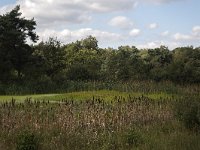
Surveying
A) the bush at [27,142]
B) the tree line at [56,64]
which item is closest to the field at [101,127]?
the bush at [27,142]

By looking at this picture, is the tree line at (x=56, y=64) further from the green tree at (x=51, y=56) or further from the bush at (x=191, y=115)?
the bush at (x=191, y=115)

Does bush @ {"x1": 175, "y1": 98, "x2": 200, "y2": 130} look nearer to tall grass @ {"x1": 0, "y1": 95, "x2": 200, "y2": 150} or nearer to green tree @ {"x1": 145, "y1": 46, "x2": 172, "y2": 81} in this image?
tall grass @ {"x1": 0, "y1": 95, "x2": 200, "y2": 150}

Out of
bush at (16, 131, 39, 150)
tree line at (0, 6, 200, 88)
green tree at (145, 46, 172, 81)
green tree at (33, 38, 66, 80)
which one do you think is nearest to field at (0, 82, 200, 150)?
bush at (16, 131, 39, 150)

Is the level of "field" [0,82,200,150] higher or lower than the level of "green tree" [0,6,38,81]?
lower

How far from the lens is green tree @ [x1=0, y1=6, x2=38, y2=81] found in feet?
124

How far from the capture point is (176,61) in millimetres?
45219

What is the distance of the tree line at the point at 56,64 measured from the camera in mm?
38094

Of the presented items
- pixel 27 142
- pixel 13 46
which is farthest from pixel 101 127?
pixel 13 46

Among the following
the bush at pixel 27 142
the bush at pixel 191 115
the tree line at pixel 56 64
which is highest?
the tree line at pixel 56 64

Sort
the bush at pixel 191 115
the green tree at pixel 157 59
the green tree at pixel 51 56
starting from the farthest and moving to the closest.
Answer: the green tree at pixel 157 59 < the green tree at pixel 51 56 < the bush at pixel 191 115

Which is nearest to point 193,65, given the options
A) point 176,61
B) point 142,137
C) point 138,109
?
point 176,61

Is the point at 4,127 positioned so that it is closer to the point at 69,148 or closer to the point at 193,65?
the point at 69,148

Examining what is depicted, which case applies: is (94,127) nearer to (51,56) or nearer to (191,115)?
(191,115)

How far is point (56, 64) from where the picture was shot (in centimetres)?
4144
